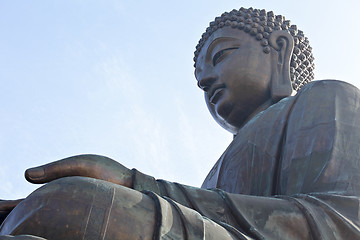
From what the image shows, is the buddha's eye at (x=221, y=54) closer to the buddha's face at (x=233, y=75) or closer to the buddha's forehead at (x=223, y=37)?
the buddha's face at (x=233, y=75)

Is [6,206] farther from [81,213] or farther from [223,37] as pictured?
[223,37]

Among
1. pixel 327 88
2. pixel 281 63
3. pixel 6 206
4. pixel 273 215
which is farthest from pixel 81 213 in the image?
pixel 281 63

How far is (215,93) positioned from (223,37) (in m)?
0.59

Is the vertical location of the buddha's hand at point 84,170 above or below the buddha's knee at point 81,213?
above

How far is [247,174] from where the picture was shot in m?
6.15

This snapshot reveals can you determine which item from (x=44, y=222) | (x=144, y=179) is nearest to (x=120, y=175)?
(x=144, y=179)

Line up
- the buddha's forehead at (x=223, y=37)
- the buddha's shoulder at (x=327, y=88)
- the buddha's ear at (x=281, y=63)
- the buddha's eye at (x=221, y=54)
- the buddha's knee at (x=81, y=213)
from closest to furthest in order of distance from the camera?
the buddha's knee at (x=81, y=213), the buddha's shoulder at (x=327, y=88), the buddha's ear at (x=281, y=63), the buddha's eye at (x=221, y=54), the buddha's forehead at (x=223, y=37)

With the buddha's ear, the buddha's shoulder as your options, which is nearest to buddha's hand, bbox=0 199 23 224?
the buddha's shoulder

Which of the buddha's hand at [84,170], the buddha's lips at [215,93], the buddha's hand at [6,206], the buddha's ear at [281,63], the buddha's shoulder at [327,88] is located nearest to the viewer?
the buddha's hand at [6,206]

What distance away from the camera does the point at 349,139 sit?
573 cm

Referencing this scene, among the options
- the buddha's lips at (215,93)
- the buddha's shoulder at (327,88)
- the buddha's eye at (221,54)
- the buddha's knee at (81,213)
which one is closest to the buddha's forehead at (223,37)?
the buddha's eye at (221,54)

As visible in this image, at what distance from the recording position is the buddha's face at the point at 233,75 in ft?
23.8

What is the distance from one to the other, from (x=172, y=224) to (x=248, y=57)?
356cm

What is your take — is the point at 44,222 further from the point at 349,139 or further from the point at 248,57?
the point at 248,57
